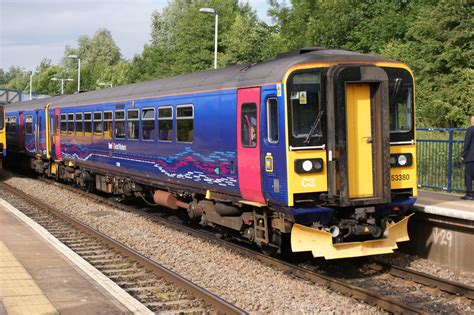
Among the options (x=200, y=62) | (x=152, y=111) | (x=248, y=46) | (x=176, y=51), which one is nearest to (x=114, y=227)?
(x=152, y=111)

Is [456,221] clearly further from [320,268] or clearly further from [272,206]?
[272,206]

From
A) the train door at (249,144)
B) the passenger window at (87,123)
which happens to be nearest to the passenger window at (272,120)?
the train door at (249,144)

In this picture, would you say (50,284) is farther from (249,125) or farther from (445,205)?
(445,205)

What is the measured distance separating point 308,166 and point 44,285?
3936mm

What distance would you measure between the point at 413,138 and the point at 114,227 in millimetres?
7279

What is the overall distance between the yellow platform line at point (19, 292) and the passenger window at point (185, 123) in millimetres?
3989

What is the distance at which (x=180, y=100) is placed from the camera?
12.1 m

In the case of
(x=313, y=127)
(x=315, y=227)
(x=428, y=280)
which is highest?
(x=313, y=127)

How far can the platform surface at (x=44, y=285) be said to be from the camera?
6.93 meters

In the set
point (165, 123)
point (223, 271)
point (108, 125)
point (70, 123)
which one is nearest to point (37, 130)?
point (70, 123)

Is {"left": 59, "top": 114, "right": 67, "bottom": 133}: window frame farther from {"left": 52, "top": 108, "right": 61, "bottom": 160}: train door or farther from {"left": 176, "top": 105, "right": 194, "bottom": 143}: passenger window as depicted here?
{"left": 176, "top": 105, "right": 194, "bottom": 143}: passenger window

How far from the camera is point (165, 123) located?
41.9 ft

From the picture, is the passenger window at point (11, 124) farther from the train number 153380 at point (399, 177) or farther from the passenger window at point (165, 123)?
the train number 153380 at point (399, 177)

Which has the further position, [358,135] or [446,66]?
[446,66]
